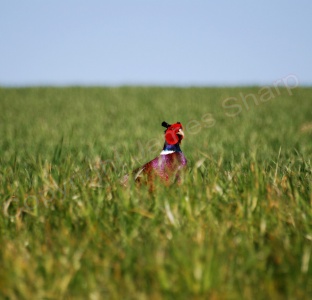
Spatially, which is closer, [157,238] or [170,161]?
[157,238]

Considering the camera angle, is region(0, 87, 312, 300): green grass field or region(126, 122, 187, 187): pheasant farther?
region(126, 122, 187, 187): pheasant

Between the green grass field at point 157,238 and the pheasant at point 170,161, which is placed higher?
the pheasant at point 170,161

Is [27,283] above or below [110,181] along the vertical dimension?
below

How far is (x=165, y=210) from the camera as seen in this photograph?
2.50m

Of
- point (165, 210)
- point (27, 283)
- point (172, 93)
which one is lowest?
point (27, 283)

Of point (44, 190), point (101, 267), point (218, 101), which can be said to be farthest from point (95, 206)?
point (218, 101)

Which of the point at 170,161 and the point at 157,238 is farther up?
the point at 170,161

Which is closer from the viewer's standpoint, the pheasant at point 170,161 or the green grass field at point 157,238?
the green grass field at point 157,238

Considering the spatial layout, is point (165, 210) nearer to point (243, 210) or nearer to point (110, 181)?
point (243, 210)

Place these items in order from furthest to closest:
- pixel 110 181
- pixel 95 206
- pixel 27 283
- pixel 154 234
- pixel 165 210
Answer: pixel 110 181 < pixel 95 206 < pixel 165 210 < pixel 154 234 < pixel 27 283

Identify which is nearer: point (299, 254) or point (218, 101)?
point (299, 254)

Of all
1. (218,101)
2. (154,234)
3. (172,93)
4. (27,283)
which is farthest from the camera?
(172,93)

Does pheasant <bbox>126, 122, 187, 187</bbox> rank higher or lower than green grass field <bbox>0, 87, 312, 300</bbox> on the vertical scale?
higher

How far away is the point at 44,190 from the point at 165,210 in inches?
35.6
